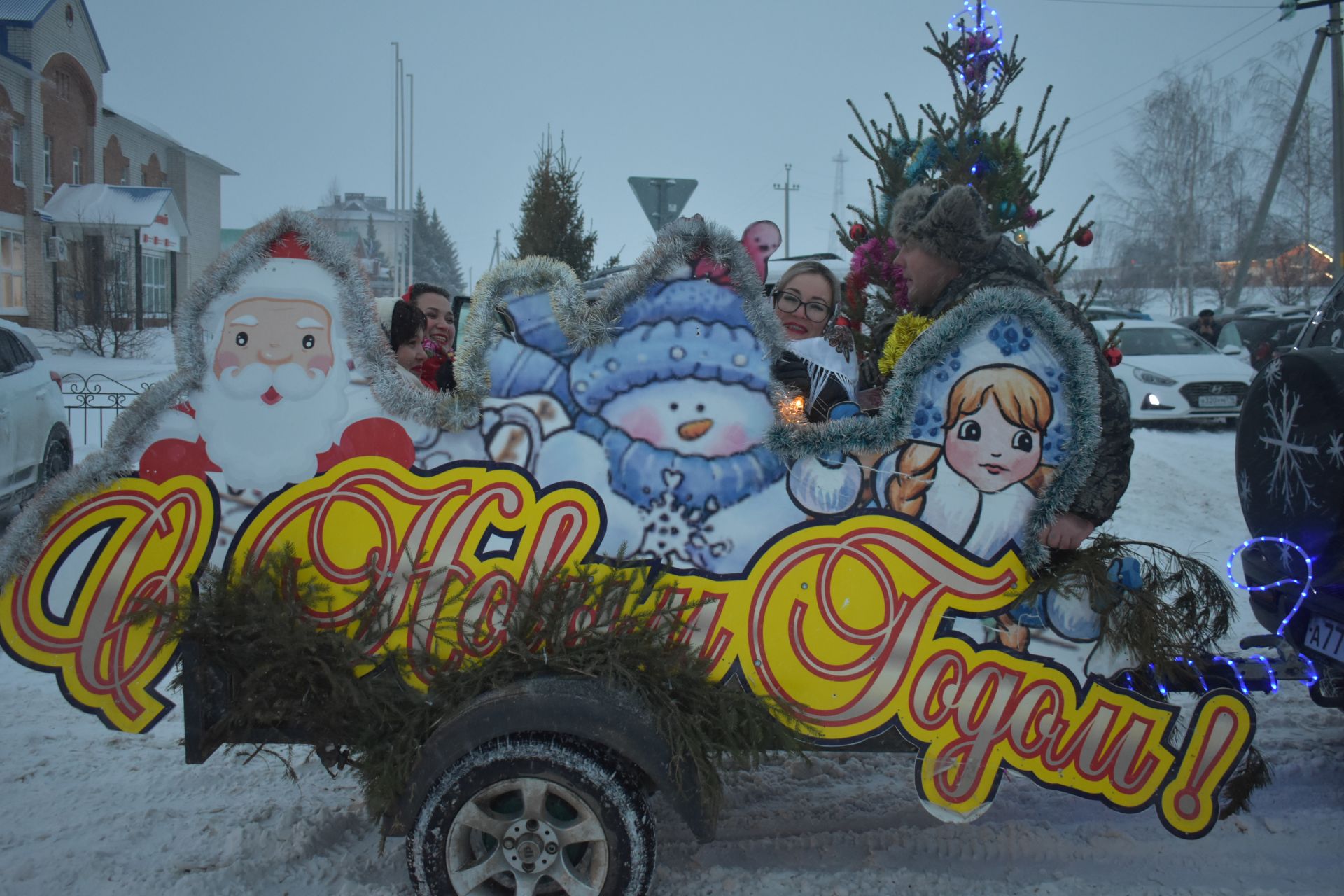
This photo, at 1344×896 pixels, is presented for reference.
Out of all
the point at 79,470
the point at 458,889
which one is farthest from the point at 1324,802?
the point at 79,470

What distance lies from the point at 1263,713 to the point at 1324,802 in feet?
2.60

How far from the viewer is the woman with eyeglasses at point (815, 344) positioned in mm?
3059

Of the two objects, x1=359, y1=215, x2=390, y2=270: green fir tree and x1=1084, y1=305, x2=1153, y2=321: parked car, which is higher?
x1=359, y1=215, x2=390, y2=270: green fir tree

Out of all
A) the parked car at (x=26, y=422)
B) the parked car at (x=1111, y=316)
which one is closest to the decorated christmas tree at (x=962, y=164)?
the parked car at (x=26, y=422)

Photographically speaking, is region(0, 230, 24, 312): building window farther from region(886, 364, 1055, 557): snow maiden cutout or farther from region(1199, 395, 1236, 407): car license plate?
region(886, 364, 1055, 557): snow maiden cutout

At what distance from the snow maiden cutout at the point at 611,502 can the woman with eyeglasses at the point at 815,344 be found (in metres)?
0.29

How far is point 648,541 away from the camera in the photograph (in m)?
2.78

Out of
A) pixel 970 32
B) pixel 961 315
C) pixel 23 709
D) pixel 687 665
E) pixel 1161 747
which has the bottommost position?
pixel 23 709

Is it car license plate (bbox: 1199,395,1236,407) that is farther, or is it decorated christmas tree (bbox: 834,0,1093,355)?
car license plate (bbox: 1199,395,1236,407)

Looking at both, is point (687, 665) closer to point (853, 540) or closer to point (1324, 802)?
point (853, 540)

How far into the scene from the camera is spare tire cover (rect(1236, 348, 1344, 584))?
11.2ft

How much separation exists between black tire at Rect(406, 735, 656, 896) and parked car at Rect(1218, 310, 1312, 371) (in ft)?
46.9

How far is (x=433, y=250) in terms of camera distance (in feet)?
240

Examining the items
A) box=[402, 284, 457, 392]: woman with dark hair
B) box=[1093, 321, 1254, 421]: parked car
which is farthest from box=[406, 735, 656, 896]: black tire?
box=[1093, 321, 1254, 421]: parked car
